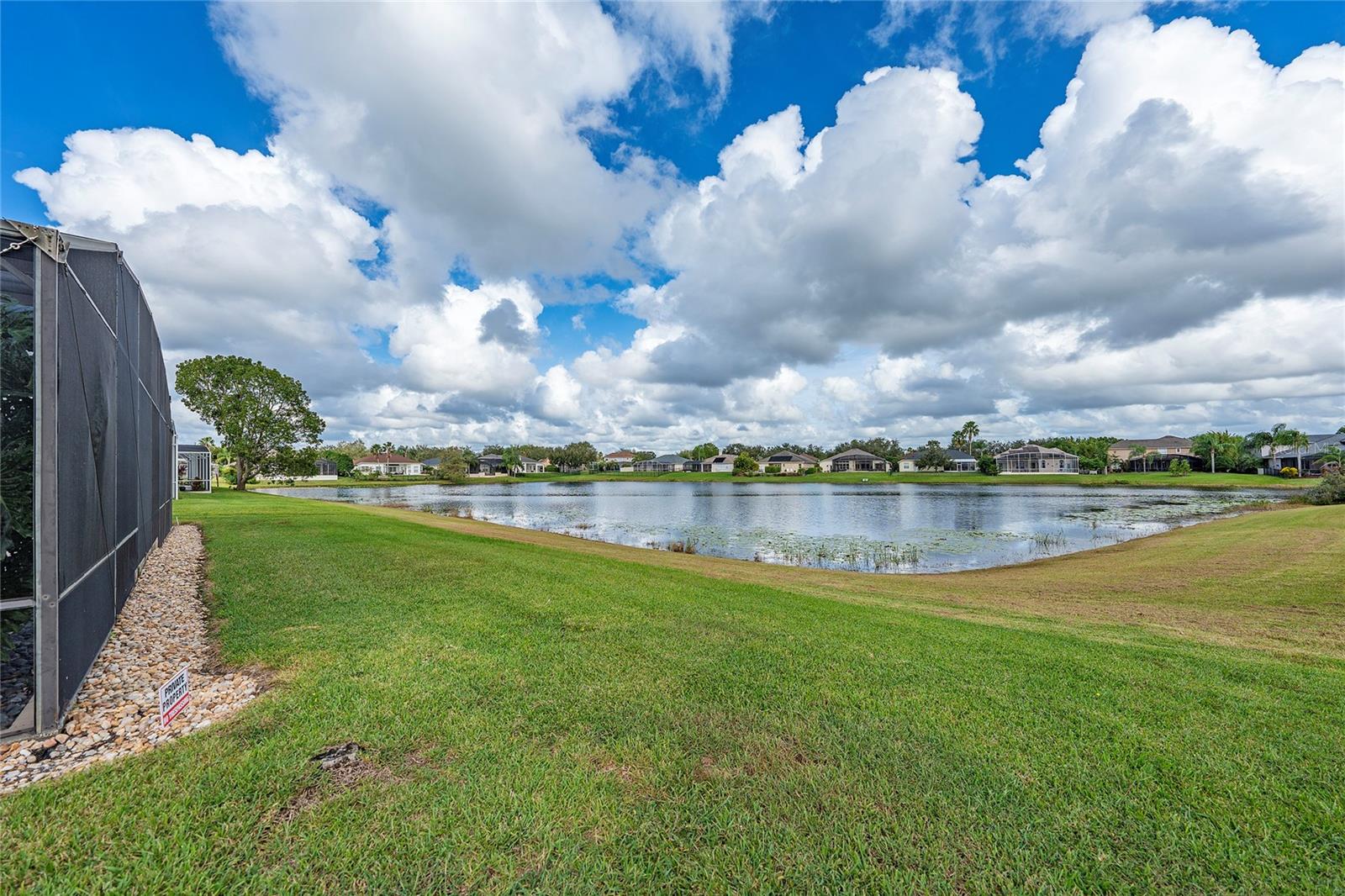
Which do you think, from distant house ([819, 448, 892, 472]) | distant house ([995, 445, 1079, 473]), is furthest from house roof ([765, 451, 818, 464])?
distant house ([995, 445, 1079, 473])

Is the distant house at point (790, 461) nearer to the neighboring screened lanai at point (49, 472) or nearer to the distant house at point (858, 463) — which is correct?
the distant house at point (858, 463)

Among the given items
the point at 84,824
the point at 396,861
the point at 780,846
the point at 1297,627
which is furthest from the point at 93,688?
the point at 1297,627

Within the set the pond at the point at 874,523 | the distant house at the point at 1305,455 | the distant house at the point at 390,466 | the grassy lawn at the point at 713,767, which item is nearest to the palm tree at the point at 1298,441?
the distant house at the point at 1305,455

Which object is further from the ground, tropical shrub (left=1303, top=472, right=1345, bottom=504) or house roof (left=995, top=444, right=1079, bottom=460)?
house roof (left=995, top=444, right=1079, bottom=460)

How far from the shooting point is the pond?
21672 millimetres

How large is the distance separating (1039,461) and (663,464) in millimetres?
79682

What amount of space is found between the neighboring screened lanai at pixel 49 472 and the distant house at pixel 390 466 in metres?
117

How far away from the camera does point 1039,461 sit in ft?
307

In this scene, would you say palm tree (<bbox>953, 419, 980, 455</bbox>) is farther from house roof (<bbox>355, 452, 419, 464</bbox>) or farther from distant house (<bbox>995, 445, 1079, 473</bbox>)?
house roof (<bbox>355, 452, 419, 464</bbox>)

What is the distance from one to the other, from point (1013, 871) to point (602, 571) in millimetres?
8246

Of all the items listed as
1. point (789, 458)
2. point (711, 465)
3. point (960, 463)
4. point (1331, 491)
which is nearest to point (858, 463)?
point (789, 458)

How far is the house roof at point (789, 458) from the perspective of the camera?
12388cm

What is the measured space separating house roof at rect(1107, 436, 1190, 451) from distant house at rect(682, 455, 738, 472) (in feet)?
259

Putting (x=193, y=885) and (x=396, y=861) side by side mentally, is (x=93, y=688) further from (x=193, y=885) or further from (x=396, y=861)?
(x=396, y=861)
